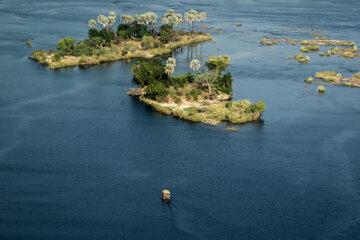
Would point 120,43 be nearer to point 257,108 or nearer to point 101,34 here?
point 101,34

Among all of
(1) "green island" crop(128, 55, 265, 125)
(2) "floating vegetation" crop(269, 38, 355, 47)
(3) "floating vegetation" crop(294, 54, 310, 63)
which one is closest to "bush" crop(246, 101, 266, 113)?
(1) "green island" crop(128, 55, 265, 125)

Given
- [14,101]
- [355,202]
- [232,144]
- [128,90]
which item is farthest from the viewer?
[128,90]

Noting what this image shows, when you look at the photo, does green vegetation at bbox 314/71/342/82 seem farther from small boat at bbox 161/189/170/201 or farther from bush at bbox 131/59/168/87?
small boat at bbox 161/189/170/201

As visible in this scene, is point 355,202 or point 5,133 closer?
point 355,202

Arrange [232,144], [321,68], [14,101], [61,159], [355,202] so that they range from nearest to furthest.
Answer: [355,202] → [61,159] → [232,144] → [14,101] → [321,68]

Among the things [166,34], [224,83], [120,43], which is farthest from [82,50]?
[224,83]

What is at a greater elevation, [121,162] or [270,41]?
[270,41]

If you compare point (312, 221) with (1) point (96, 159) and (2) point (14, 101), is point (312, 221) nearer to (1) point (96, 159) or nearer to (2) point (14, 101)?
(1) point (96, 159)

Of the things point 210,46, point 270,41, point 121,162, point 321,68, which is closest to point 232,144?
point 121,162

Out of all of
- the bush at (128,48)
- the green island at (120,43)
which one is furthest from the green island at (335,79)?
the bush at (128,48)
